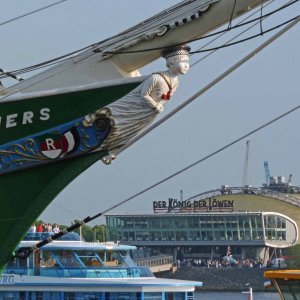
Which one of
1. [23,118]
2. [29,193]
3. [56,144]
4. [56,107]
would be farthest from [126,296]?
[56,107]

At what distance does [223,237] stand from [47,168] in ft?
267

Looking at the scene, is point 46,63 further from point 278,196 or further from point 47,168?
point 278,196

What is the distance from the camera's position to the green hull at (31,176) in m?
13.8

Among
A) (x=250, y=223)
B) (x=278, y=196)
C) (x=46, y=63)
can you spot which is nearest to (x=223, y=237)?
(x=250, y=223)

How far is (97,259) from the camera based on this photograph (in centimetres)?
2655

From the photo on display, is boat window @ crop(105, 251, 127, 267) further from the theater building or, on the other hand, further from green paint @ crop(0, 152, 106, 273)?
the theater building

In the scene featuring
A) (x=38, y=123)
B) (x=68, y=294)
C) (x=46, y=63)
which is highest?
(x=46, y=63)

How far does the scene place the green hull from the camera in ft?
45.1

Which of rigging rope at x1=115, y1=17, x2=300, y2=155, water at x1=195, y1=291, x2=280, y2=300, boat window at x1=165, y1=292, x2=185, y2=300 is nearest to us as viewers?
rigging rope at x1=115, y1=17, x2=300, y2=155

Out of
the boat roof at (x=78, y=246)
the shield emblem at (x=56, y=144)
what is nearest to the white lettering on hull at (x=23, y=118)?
the shield emblem at (x=56, y=144)

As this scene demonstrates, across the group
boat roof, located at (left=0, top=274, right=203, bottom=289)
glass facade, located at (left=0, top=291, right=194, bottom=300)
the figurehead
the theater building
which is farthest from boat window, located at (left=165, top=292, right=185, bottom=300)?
the theater building

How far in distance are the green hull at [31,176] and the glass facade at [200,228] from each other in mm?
80256

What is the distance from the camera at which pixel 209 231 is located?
9525 centimetres

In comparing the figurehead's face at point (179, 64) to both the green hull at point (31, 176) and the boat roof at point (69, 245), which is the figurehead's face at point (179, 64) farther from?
the boat roof at point (69, 245)
